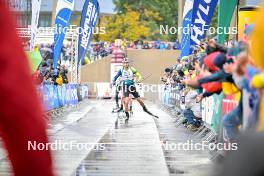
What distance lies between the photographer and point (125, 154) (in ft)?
35.3

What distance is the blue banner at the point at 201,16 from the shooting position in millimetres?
16938

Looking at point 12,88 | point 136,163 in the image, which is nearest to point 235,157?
point 12,88

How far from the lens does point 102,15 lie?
75938 millimetres

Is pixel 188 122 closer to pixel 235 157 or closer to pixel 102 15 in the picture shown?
pixel 235 157

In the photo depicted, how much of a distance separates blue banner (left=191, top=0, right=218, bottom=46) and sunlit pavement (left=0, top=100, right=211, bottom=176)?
282cm

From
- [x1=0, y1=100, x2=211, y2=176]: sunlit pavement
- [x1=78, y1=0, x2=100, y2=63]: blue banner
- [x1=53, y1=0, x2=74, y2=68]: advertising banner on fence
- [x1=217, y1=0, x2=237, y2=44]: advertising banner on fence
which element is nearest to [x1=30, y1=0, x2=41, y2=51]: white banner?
[x1=0, y1=100, x2=211, y2=176]: sunlit pavement

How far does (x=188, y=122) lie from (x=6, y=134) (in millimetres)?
14633

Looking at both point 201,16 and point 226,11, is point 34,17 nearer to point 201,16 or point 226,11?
point 201,16

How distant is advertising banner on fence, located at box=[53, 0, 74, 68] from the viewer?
23.1 meters

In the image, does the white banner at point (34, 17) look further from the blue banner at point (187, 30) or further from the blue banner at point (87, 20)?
the blue banner at point (87, 20)

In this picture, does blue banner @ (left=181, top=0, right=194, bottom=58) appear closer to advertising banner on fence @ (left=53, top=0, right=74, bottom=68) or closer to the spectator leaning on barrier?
advertising banner on fence @ (left=53, top=0, right=74, bottom=68)

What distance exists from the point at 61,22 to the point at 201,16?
714 cm

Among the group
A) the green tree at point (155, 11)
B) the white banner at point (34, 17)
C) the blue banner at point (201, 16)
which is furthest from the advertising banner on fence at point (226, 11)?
the green tree at point (155, 11)

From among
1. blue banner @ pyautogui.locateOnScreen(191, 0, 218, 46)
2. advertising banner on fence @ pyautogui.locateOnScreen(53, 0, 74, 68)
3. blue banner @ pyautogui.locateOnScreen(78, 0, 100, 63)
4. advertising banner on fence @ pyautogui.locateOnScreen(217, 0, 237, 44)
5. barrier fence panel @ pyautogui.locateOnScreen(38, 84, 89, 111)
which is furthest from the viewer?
blue banner @ pyautogui.locateOnScreen(78, 0, 100, 63)
